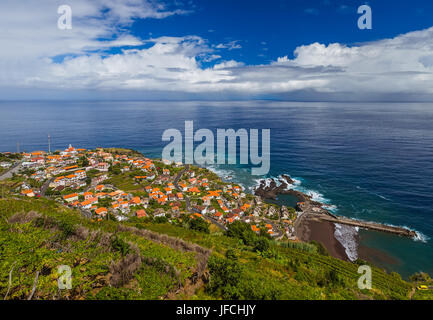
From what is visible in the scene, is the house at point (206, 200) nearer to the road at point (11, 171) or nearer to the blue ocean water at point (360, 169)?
the blue ocean water at point (360, 169)

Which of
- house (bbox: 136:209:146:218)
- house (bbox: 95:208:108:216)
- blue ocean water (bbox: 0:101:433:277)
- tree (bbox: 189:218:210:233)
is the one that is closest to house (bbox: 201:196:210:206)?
tree (bbox: 189:218:210:233)

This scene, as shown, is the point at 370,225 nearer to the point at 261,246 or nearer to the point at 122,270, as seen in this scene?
the point at 261,246

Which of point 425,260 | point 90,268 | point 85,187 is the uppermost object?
point 90,268

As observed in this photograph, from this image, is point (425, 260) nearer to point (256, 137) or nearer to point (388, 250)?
point (388, 250)

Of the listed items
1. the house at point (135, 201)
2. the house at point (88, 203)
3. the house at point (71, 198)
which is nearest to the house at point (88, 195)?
the house at point (71, 198)

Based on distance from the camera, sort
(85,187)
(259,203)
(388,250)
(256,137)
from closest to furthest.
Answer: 1. (388,250)
2. (259,203)
3. (85,187)
4. (256,137)
